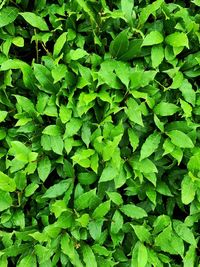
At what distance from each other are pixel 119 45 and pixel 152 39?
183 mm

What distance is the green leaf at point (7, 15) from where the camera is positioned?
2.35 metres

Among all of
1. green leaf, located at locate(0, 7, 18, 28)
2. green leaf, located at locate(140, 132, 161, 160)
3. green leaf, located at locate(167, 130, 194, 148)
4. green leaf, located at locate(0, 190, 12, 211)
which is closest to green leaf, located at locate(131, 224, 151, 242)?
green leaf, located at locate(140, 132, 161, 160)

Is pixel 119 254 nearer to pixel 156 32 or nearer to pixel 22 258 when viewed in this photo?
pixel 22 258

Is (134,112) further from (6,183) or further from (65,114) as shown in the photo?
(6,183)

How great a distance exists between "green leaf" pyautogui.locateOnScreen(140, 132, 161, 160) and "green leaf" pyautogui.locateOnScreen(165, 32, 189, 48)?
0.51 metres

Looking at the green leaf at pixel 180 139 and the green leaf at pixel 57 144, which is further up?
the green leaf at pixel 57 144

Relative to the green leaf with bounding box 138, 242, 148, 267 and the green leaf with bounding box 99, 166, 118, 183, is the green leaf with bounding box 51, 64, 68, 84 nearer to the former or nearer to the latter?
the green leaf with bounding box 99, 166, 118, 183

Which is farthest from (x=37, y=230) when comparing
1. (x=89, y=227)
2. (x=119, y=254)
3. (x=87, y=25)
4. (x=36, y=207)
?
(x=87, y=25)

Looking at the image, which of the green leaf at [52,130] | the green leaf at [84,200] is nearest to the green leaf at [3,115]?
the green leaf at [52,130]

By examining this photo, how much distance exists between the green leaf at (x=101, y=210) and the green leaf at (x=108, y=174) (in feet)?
0.41

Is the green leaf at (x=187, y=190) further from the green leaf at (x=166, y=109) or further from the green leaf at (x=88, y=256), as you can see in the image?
the green leaf at (x=88, y=256)

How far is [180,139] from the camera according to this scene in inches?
88.4

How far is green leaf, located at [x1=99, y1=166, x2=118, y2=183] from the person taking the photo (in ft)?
7.30

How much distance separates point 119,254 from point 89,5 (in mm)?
1439
